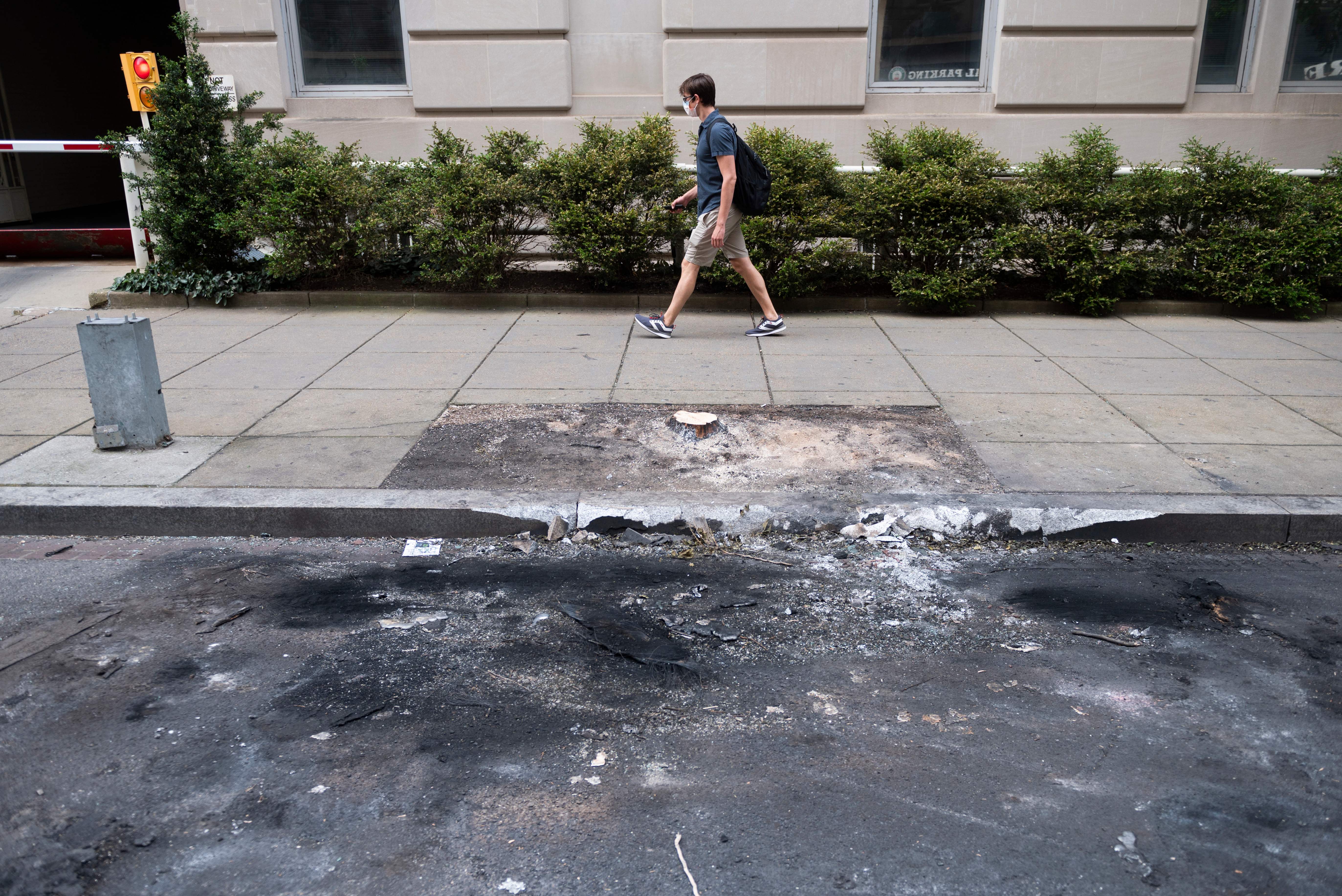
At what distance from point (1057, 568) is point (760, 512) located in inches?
55.4

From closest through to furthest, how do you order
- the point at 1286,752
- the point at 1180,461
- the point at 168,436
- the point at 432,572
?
the point at 1286,752, the point at 432,572, the point at 1180,461, the point at 168,436

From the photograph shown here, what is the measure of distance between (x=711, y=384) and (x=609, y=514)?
2.32 metres

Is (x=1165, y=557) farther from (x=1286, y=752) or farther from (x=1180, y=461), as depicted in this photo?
(x=1286, y=752)

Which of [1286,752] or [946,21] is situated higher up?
[946,21]

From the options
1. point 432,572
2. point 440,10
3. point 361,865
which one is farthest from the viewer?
point 440,10

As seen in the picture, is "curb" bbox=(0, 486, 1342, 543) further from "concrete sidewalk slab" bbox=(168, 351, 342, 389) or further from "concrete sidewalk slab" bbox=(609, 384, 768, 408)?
"concrete sidewalk slab" bbox=(168, 351, 342, 389)

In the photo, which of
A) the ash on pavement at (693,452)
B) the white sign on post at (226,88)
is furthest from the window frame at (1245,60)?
the white sign on post at (226,88)

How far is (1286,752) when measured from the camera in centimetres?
317

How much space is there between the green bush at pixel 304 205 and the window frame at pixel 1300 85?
1062cm

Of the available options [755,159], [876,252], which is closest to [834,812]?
[755,159]

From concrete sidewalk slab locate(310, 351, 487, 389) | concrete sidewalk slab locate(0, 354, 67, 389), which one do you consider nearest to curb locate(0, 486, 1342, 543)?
concrete sidewalk slab locate(310, 351, 487, 389)

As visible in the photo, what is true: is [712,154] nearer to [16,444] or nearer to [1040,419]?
[1040,419]

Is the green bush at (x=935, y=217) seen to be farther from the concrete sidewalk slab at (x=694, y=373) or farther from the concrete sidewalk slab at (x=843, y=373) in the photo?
the concrete sidewalk slab at (x=694, y=373)

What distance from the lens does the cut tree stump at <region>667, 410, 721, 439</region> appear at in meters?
5.93
